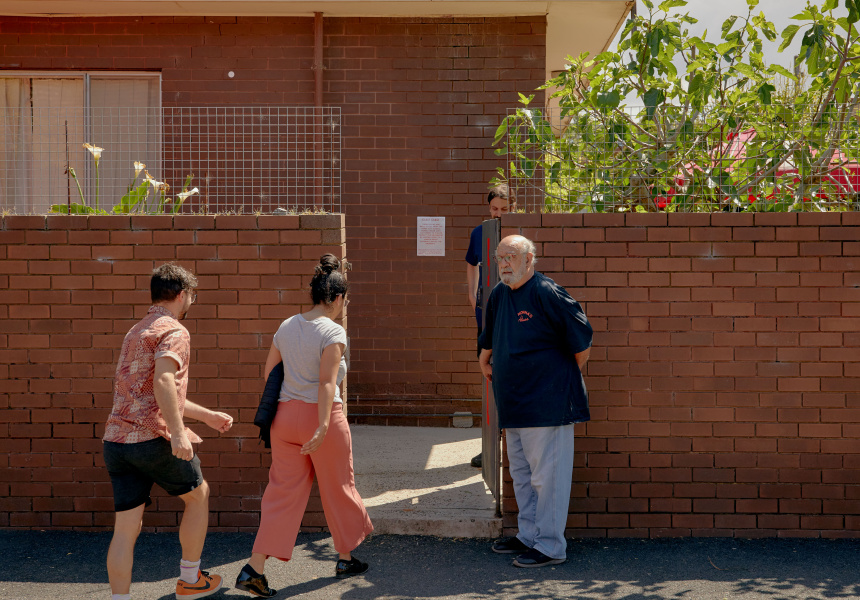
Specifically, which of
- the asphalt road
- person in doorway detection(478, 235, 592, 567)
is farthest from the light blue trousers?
the asphalt road

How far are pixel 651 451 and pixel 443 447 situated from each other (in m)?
2.32

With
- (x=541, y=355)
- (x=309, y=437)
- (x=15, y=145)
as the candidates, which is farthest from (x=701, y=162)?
(x=15, y=145)

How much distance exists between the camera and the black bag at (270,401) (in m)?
4.31

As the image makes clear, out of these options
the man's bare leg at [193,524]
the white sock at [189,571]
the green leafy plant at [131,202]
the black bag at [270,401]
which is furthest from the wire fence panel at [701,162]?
the white sock at [189,571]

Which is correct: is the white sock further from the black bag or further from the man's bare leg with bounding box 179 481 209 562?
the black bag

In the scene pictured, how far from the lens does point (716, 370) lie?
5168 millimetres

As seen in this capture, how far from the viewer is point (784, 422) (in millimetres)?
5168

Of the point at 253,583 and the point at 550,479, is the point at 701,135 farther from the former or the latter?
the point at 253,583

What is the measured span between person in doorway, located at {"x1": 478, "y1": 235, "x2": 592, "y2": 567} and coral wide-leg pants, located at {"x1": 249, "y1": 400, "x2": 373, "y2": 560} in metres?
0.96

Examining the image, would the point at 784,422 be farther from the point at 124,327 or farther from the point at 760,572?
the point at 124,327

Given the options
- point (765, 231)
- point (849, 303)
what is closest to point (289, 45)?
point (765, 231)

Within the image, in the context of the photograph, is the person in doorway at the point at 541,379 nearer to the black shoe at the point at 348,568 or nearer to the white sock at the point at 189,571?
the black shoe at the point at 348,568

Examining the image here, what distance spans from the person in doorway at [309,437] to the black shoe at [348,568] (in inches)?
4.0

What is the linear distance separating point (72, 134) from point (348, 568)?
14.7ft
